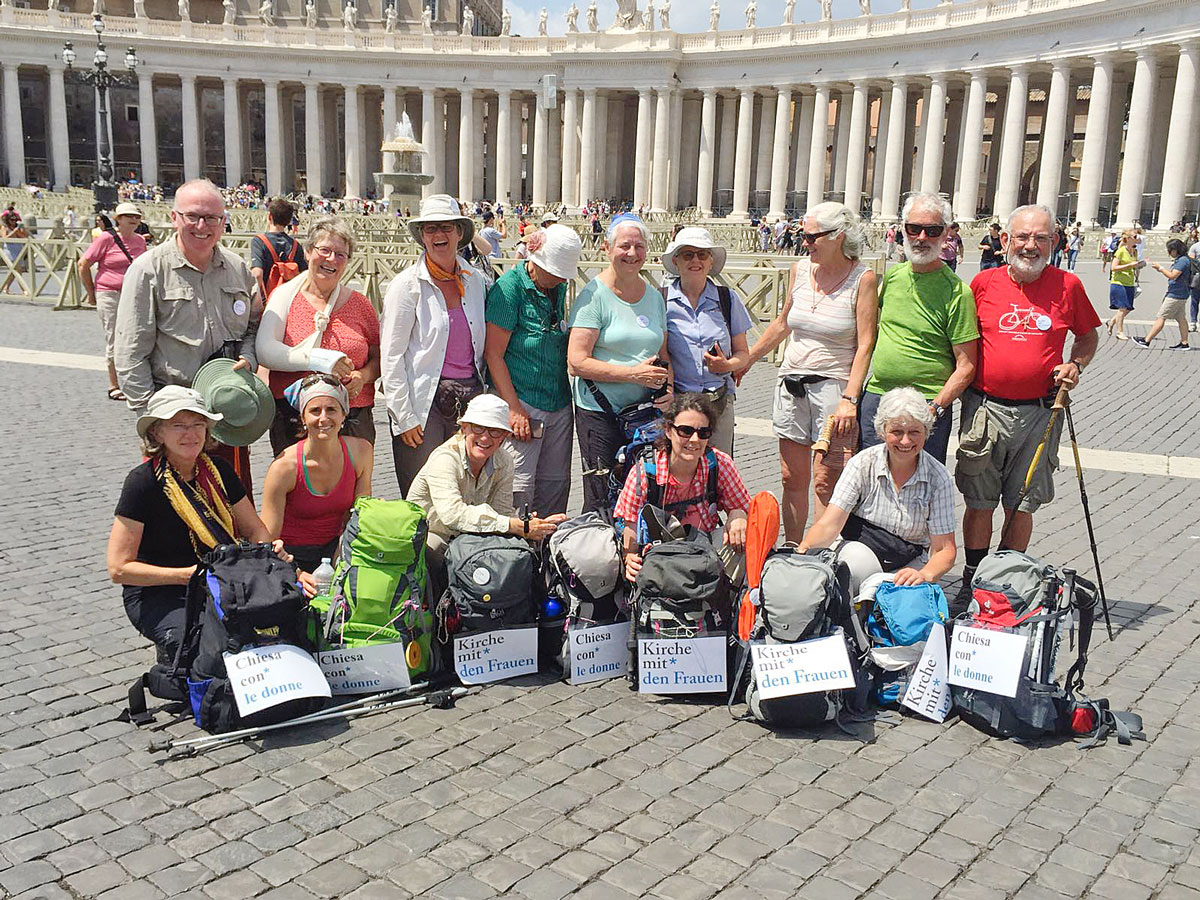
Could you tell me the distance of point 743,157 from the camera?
5538cm

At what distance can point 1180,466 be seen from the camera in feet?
30.3

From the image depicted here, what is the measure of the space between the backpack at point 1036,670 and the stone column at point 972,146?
1778 inches

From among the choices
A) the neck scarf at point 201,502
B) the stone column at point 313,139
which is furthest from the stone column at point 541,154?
the neck scarf at point 201,502

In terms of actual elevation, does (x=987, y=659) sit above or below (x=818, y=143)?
below

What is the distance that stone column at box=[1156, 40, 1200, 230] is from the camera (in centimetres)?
3841

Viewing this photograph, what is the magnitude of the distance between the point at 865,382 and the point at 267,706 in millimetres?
3542

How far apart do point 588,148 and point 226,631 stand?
5611 centimetres

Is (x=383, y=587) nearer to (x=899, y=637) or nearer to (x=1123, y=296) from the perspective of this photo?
(x=899, y=637)

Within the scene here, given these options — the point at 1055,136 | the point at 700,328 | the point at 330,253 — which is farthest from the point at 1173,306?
the point at 1055,136

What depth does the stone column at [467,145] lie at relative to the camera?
198 ft

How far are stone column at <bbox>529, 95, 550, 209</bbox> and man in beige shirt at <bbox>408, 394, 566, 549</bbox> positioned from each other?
179ft

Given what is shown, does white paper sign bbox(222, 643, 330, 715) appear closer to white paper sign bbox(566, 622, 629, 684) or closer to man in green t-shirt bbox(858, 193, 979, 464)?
white paper sign bbox(566, 622, 629, 684)

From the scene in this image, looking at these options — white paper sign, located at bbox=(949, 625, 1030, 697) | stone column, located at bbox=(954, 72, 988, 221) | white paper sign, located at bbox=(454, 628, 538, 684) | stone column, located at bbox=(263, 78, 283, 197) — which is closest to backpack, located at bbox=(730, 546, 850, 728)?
white paper sign, located at bbox=(949, 625, 1030, 697)

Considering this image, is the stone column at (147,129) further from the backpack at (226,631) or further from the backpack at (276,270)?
the backpack at (226,631)
